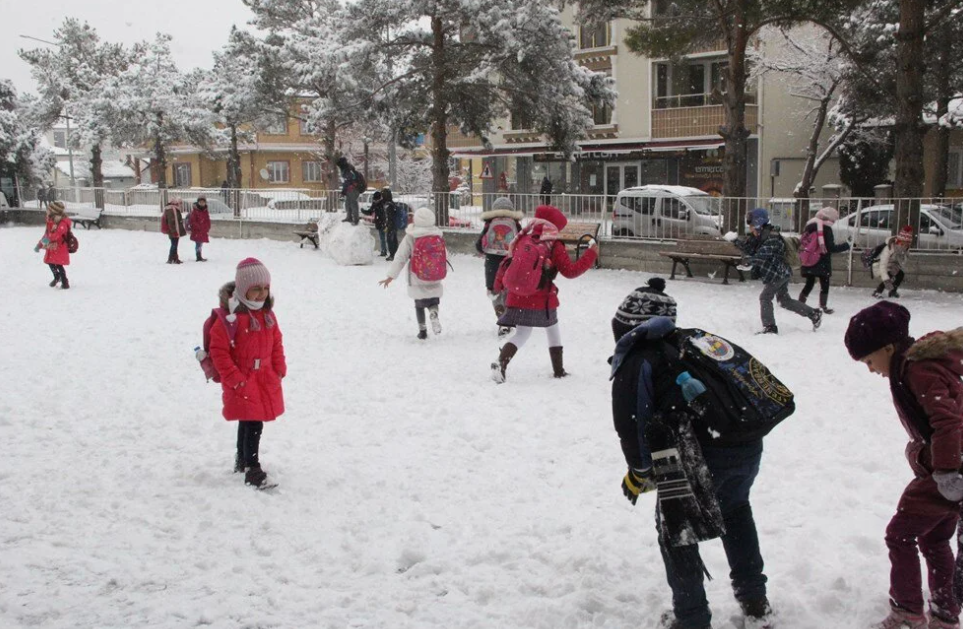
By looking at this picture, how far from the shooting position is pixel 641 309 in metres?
3.55

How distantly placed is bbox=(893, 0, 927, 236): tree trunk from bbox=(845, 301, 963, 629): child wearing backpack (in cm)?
1186

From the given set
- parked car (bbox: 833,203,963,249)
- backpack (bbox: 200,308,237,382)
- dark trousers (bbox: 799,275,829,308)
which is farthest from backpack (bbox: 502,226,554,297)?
parked car (bbox: 833,203,963,249)

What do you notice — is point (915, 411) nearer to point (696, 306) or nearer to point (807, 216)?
point (696, 306)

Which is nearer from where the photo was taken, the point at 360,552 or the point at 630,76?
the point at 360,552

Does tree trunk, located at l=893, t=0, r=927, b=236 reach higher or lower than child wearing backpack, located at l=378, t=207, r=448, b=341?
higher

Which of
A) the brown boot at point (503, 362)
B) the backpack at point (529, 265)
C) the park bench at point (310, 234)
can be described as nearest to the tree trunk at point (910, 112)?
the backpack at point (529, 265)

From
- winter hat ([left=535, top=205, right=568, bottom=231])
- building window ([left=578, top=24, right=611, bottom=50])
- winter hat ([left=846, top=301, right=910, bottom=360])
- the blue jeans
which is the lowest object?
the blue jeans

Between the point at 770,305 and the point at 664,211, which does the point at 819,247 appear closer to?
the point at 770,305

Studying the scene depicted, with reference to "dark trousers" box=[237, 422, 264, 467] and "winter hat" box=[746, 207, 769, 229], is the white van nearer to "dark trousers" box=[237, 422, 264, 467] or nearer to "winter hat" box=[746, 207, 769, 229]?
"winter hat" box=[746, 207, 769, 229]

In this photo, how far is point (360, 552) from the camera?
4.78m

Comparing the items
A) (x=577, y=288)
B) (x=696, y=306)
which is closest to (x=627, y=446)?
(x=696, y=306)

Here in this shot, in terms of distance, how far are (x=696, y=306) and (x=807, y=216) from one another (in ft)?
13.7

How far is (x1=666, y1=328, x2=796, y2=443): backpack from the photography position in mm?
3330

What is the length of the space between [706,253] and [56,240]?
11382 mm
